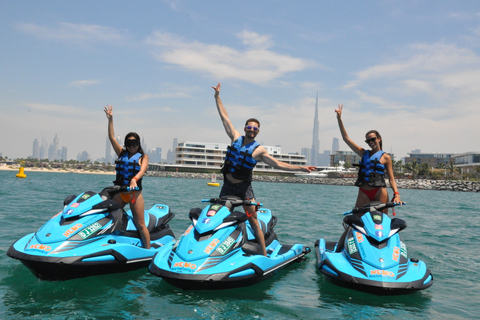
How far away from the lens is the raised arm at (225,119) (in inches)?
231

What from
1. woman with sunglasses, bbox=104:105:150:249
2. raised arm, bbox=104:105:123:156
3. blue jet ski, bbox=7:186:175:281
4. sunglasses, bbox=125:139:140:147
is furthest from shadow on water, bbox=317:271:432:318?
raised arm, bbox=104:105:123:156

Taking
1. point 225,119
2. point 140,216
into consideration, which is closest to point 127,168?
point 140,216

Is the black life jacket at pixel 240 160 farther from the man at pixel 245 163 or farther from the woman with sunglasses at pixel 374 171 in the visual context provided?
the woman with sunglasses at pixel 374 171

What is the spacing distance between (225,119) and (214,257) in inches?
87.4

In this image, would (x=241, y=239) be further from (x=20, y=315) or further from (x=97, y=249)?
(x=20, y=315)

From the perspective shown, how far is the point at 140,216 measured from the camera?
5.93 metres

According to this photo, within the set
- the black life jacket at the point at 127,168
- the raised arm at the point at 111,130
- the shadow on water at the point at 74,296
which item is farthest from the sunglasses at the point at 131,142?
the shadow on water at the point at 74,296

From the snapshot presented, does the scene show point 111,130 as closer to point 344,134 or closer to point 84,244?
point 84,244

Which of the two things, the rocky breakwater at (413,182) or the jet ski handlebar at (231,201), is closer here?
the jet ski handlebar at (231,201)

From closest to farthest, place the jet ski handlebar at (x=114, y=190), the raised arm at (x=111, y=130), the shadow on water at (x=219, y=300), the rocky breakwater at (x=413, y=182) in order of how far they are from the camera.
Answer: the shadow on water at (x=219, y=300) < the jet ski handlebar at (x=114, y=190) < the raised arm at (x=111, y=130) < the rocky breakwater at (x=413, y=182)

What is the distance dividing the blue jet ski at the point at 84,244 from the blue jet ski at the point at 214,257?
25.9 inches

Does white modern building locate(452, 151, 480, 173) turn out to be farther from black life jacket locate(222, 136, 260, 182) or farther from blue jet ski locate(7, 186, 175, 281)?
blue jet ski locate(7, 186, 175, 281)

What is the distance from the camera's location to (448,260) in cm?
762

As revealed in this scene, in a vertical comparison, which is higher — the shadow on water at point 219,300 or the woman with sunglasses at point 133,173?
the woman with sunglasses at point 133,173
